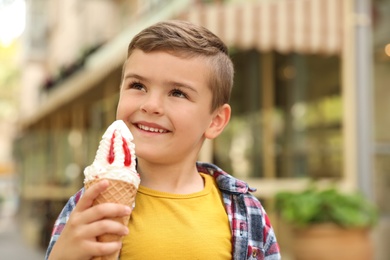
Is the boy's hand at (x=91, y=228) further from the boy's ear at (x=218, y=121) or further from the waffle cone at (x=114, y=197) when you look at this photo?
the boy's ear at (x=218, y=121)

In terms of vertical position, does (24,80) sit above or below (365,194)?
above

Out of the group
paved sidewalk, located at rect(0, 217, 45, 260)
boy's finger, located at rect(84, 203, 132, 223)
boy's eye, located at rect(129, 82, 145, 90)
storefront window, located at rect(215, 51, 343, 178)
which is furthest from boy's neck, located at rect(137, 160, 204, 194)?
paved sidewalk, located at rect(0, 217, 45, 260)

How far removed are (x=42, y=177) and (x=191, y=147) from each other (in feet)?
59.5

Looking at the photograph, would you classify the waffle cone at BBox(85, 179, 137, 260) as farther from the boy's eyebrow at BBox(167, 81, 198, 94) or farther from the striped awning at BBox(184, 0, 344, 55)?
the striped awning at BBox(184, 0, 344, 55)

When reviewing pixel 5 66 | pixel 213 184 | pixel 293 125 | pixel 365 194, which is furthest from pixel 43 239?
pixel 5 66

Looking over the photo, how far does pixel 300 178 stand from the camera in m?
7.96

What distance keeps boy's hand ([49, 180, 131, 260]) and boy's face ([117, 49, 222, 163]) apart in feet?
0.87

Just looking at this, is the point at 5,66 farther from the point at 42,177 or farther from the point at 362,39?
the point at 362,39

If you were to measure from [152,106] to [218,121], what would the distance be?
1.12 feet

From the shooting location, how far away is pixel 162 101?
1766 mm

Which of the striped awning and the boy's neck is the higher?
the striped awning

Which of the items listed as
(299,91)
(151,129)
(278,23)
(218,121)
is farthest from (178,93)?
(299,91)

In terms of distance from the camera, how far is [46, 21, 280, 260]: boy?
176 cm

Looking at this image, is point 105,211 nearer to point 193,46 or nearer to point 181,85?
point 181,85
